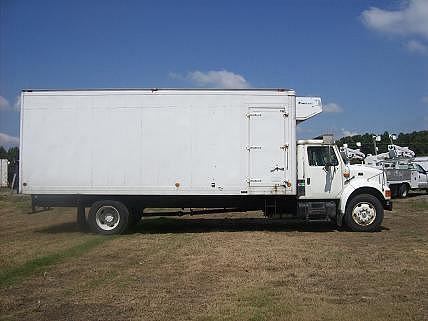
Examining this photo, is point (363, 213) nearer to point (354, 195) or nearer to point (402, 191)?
point (354, 195)

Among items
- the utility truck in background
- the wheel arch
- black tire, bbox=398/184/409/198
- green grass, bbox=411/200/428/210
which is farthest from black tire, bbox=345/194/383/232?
black tire, bbox=398/184/409/198

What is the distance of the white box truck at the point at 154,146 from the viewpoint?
1250cm

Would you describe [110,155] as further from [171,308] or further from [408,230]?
[408,230]

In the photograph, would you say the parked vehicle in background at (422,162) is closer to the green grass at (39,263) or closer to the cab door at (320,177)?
the cab door at (320,177)

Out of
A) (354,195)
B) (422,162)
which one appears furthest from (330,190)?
(422,162)

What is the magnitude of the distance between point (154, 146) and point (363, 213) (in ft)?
18.9

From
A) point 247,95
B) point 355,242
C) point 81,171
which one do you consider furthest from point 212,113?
point 355,242

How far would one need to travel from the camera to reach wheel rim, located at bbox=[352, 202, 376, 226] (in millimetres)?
13133

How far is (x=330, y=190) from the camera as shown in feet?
43.1

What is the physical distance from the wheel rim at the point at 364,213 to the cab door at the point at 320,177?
2.16 ft

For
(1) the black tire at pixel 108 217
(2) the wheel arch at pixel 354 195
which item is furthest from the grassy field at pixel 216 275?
(2) the wheel arch at pixel 354 195

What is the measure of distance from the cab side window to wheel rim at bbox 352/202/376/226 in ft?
4.25

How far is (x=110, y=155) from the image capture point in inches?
497

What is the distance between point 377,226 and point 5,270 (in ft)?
30.2
